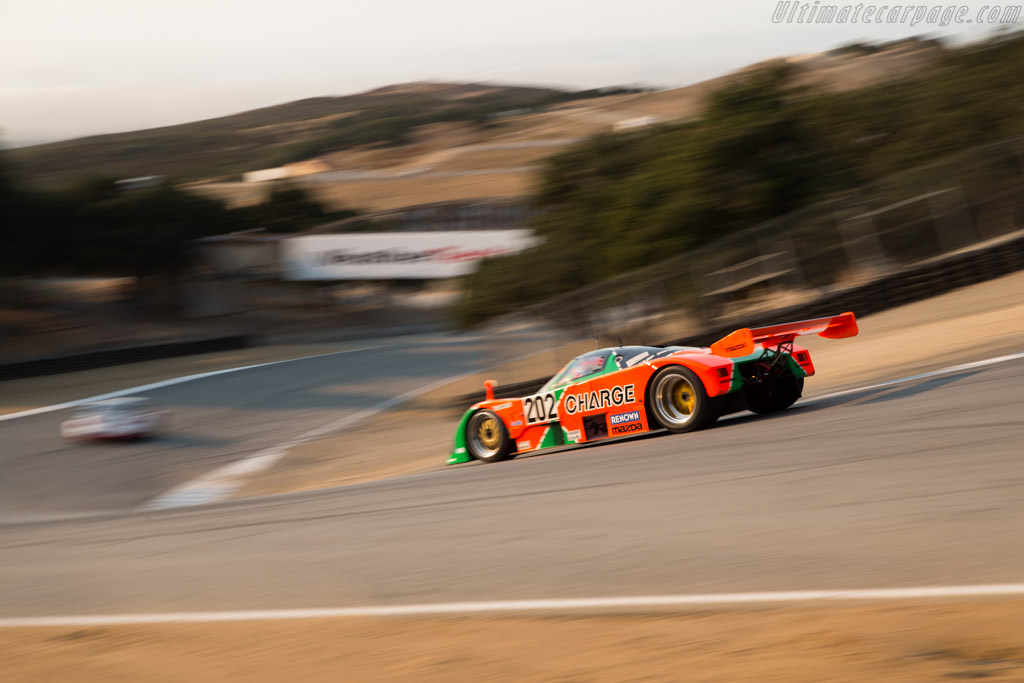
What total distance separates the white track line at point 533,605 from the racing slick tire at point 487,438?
669 cm

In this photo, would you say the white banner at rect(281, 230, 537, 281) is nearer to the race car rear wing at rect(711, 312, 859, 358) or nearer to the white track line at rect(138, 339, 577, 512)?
the white track line at rect(138, 339, 577, 512)

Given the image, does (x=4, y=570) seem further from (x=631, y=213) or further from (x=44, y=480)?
(x=631, y=213)

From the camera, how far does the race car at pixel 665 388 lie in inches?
369

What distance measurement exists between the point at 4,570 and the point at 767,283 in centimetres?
1411

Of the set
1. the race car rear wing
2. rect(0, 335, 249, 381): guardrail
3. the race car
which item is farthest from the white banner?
the race car rear wing

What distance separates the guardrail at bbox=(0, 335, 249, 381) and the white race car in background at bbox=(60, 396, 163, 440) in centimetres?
1518

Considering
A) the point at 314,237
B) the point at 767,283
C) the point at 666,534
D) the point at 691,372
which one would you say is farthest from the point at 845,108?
the point at 314,237

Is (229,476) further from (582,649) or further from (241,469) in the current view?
(582,649)

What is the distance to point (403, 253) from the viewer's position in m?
57.8

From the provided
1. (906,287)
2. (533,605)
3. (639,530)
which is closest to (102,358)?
(906,287)

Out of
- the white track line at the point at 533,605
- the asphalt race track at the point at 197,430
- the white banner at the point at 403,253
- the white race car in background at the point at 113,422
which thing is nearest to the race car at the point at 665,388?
the white track line at the point at 533,605

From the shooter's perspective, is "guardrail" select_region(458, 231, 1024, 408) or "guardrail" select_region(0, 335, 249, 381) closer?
"guardrail" select_region(458, 231, 1024, 408)

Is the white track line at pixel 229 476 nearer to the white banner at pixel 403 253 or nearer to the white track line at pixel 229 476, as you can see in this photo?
the white track line at pixel 229 476

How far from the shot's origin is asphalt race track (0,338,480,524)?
58.2ft
